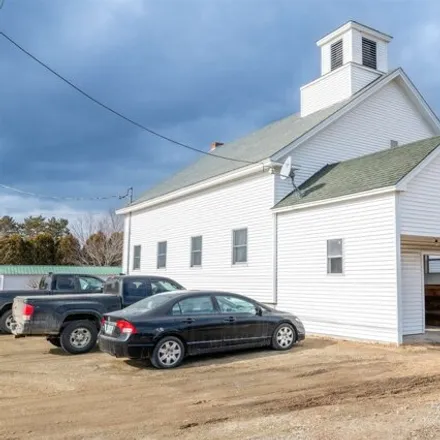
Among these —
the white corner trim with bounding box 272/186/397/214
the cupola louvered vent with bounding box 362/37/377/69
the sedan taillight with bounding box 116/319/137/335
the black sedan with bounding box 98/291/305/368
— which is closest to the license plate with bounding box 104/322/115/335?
the black sedan with bounding box 98/291/305/368

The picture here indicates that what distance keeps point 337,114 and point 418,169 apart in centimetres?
561

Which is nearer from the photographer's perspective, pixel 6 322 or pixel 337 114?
pixel 6 322

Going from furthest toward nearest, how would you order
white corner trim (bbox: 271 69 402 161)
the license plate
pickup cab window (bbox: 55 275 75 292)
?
white corner trim (bbox: 271 69 402 161), pickup cab window (bbox: 55 275 75 292), the license plate

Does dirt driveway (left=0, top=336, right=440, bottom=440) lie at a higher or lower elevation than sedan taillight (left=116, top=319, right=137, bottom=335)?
lower

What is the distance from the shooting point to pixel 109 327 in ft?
30.9

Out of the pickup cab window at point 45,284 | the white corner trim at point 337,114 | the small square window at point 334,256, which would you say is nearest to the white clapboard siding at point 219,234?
the white corner trim at point 337,114

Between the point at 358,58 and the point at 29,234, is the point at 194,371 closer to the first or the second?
the point at 358,58

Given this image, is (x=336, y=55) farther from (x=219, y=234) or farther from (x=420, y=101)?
(x=219, y=234)

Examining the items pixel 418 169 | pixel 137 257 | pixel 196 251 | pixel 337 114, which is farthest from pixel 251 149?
pixel 137 257

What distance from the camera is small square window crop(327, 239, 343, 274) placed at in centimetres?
1356

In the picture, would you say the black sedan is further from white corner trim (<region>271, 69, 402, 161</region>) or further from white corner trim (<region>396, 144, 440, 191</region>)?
white corner trim (<region>271, 69, 402, 161</region>)

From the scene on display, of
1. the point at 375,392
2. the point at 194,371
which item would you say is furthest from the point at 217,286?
the point at 375,392

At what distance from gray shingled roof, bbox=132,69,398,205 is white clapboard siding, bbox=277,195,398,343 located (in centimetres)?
326

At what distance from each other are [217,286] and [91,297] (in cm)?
784
